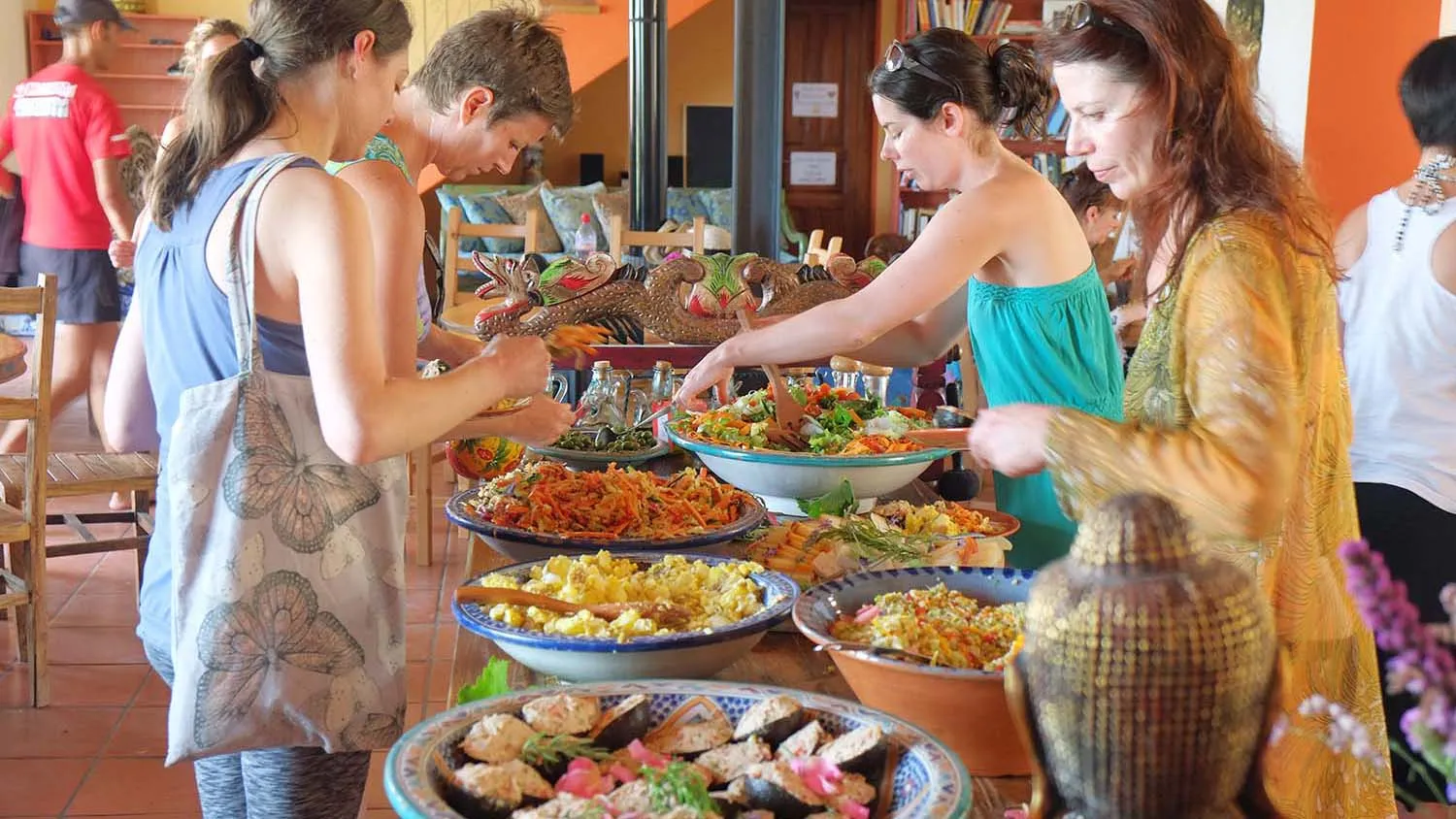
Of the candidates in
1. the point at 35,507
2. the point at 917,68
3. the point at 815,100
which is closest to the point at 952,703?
the point at 917,68

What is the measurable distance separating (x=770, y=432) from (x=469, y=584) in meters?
0.81

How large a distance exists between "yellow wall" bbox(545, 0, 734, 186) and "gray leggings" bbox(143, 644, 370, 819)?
10.3 m

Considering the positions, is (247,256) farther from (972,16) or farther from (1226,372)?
(972,16)

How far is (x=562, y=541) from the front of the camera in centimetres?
163

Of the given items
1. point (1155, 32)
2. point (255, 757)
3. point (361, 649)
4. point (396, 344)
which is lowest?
point (255, 757)

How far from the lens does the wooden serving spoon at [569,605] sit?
1291 mm

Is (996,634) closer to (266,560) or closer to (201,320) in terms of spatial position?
(266,560)

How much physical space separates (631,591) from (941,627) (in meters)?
0.34

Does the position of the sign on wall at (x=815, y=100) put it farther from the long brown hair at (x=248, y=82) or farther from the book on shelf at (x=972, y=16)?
the long brown hair at (x=248, y=82)

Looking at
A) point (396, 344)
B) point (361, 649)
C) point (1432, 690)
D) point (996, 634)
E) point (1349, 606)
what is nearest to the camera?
point (1432, 690)

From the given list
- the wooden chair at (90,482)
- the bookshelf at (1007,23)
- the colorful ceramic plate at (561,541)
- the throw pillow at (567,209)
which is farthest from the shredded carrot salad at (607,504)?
the throw pillow at (567,209)

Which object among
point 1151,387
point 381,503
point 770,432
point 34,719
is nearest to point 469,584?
point 381,503

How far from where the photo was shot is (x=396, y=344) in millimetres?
1700

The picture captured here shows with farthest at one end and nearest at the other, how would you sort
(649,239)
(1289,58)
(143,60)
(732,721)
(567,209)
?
1. (143,60)
2. (567,209)
3. (649,239)
4. (1289,58)
5. (732,721)
